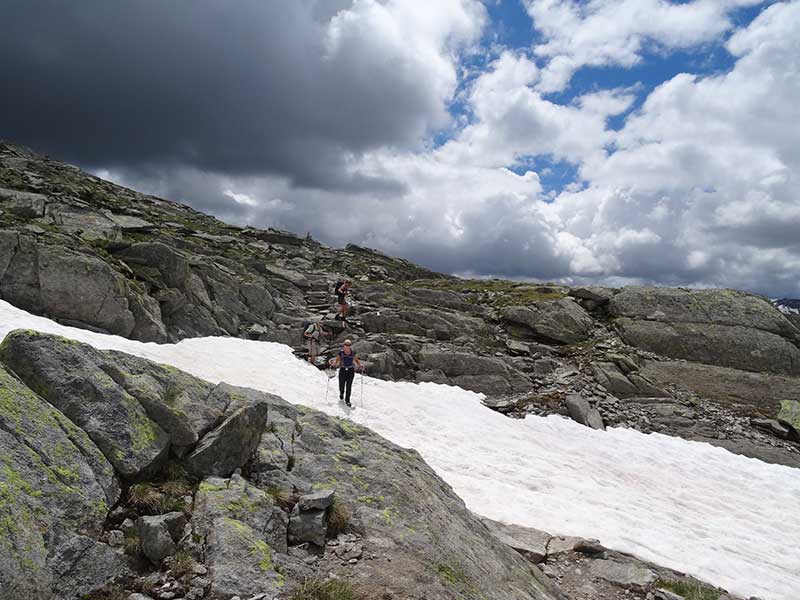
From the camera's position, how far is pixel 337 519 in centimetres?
785

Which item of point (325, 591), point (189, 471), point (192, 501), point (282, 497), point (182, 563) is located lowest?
point (325, 591)

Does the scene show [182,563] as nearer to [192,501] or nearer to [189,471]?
[192,501]

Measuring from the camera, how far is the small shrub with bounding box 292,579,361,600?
6074 millimetres

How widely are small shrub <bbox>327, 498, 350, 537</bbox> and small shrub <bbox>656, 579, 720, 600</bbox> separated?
9181 mm

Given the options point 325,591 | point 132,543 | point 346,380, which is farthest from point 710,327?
point 132,543

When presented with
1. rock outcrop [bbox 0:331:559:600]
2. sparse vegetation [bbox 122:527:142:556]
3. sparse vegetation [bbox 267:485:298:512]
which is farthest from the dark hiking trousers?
sparse vegetation [bbox 122:527:142:556]

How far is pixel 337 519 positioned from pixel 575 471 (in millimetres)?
17112

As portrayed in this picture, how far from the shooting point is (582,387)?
3297cm

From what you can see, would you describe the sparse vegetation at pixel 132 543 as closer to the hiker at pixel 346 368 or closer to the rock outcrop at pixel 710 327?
the hiker at pixel 346 368

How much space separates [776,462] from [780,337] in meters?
27.0

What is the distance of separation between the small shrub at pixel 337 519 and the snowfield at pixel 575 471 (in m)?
8.76

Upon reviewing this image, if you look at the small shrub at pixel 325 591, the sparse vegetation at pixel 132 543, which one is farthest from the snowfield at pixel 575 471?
the sparse vegetation at pixel 132 543

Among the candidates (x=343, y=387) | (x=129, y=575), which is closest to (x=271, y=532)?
(x=129, y=575)

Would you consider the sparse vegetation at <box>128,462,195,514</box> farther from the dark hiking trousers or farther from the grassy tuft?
the dark hiking trousers
